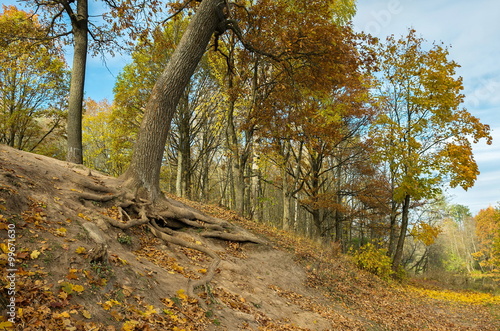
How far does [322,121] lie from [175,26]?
11.1 meters

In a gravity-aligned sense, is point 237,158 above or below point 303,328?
above

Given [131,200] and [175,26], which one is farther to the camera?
[175,26]

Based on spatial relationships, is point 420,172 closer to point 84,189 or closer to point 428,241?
point 428,241

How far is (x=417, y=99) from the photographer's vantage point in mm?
17609

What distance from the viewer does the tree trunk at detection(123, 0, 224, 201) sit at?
720 centimetres

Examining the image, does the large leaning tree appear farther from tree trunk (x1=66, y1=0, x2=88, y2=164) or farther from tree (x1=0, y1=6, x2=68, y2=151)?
tree (x1=0, y1=6, x2=68, y2=151)

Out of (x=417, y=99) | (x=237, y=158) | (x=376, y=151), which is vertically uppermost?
(x=417, y=99)

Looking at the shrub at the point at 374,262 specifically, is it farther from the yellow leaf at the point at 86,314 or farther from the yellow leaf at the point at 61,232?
the yellow leaf at the point at 86,314

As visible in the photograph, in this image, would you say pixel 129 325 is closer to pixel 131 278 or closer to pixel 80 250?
pixel 131 278

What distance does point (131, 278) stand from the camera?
4312 mm

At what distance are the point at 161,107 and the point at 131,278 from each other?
4.28 m

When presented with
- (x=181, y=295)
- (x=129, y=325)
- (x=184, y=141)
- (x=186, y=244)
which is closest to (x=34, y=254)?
(x=129, y=325)

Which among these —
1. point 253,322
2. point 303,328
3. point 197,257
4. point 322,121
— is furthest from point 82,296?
point 322,121

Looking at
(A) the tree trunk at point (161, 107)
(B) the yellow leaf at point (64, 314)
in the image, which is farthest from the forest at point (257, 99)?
(B) the yellow leaf at point (64, 314)
